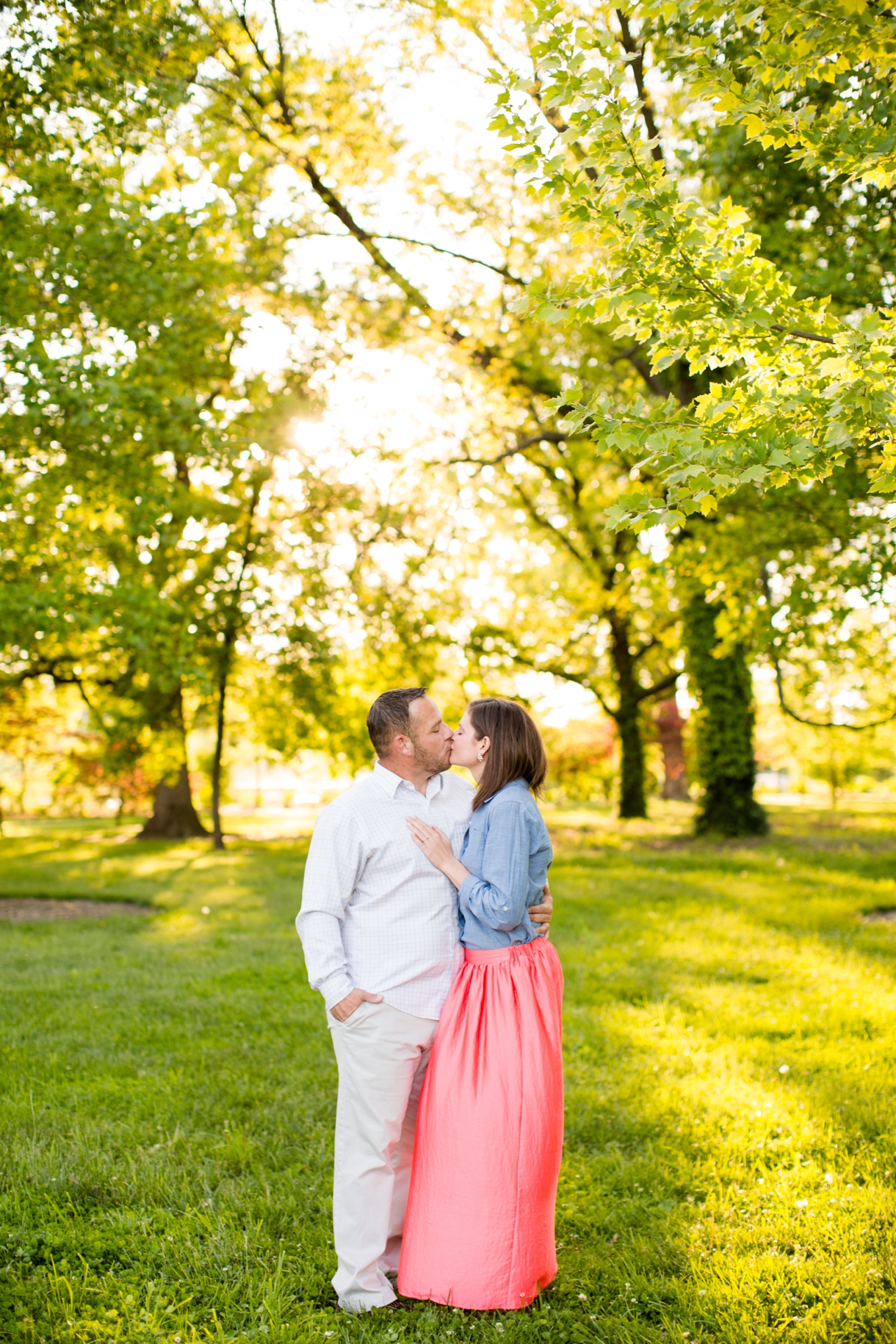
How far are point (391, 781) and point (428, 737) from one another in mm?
231

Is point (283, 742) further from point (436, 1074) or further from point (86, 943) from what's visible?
point (436, 1074)

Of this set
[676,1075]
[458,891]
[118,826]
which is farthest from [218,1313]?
[118,826]

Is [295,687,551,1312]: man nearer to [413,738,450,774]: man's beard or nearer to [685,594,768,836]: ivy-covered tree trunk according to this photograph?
[413,738,450,774]: man's beard

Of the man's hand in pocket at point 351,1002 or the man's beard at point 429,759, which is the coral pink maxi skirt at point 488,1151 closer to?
the man's hand in pocket at point 351,1002

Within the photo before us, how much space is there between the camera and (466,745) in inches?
141

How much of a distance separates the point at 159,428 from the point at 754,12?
854 centimetres

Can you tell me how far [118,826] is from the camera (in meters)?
29.3

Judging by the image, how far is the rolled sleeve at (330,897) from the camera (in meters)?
3.38

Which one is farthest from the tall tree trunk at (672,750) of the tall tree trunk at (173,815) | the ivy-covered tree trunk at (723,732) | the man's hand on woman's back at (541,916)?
the man's hand on woman's back at (541,916)

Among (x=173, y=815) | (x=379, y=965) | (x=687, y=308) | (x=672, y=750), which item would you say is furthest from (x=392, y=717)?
(x=672, y=750)

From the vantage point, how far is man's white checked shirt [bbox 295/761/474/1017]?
11.3ft

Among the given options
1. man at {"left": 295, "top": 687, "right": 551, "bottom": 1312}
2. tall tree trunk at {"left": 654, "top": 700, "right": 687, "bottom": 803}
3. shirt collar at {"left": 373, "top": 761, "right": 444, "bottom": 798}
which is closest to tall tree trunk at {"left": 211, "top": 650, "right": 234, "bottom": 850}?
shirt collar at {"left": 373, "top": 761, "right": 444, "bottom": 798}

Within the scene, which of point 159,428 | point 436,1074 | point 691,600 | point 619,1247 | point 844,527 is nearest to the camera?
point 436,1074

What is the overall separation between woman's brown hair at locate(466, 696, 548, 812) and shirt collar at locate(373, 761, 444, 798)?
0.23m
